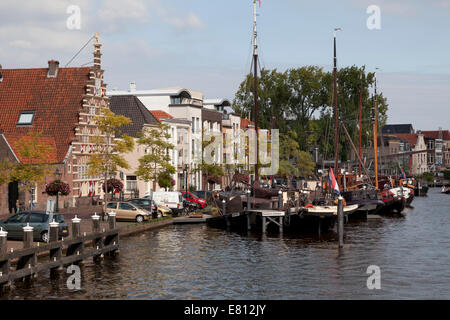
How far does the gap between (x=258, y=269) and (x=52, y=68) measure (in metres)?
42.5

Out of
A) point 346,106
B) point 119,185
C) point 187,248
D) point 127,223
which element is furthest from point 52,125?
A: point 346,106

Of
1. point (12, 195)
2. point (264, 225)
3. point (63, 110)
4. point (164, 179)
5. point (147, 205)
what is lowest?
point (264, 225)

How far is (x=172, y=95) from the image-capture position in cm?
10100

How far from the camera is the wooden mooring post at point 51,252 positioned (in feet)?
88.3

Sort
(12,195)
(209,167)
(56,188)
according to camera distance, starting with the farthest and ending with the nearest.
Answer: (209,167) < (12,195) < (56,188)

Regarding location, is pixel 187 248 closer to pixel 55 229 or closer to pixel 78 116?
pixel 55 229

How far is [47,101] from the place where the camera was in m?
69.1

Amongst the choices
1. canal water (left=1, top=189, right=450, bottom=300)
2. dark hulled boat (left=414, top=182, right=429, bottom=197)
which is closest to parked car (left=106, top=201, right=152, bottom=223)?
canal water (left=1, top=189, right=450, bottom=300)

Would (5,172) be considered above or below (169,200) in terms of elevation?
above

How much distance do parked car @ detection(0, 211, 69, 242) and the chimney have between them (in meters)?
34.5

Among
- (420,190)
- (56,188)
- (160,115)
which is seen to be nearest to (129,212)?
(56,188)

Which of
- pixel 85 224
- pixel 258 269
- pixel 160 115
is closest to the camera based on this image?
pixel 258 269

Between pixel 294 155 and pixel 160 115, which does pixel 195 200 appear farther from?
pixel 294 155

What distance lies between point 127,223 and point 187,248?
34.8 feet
